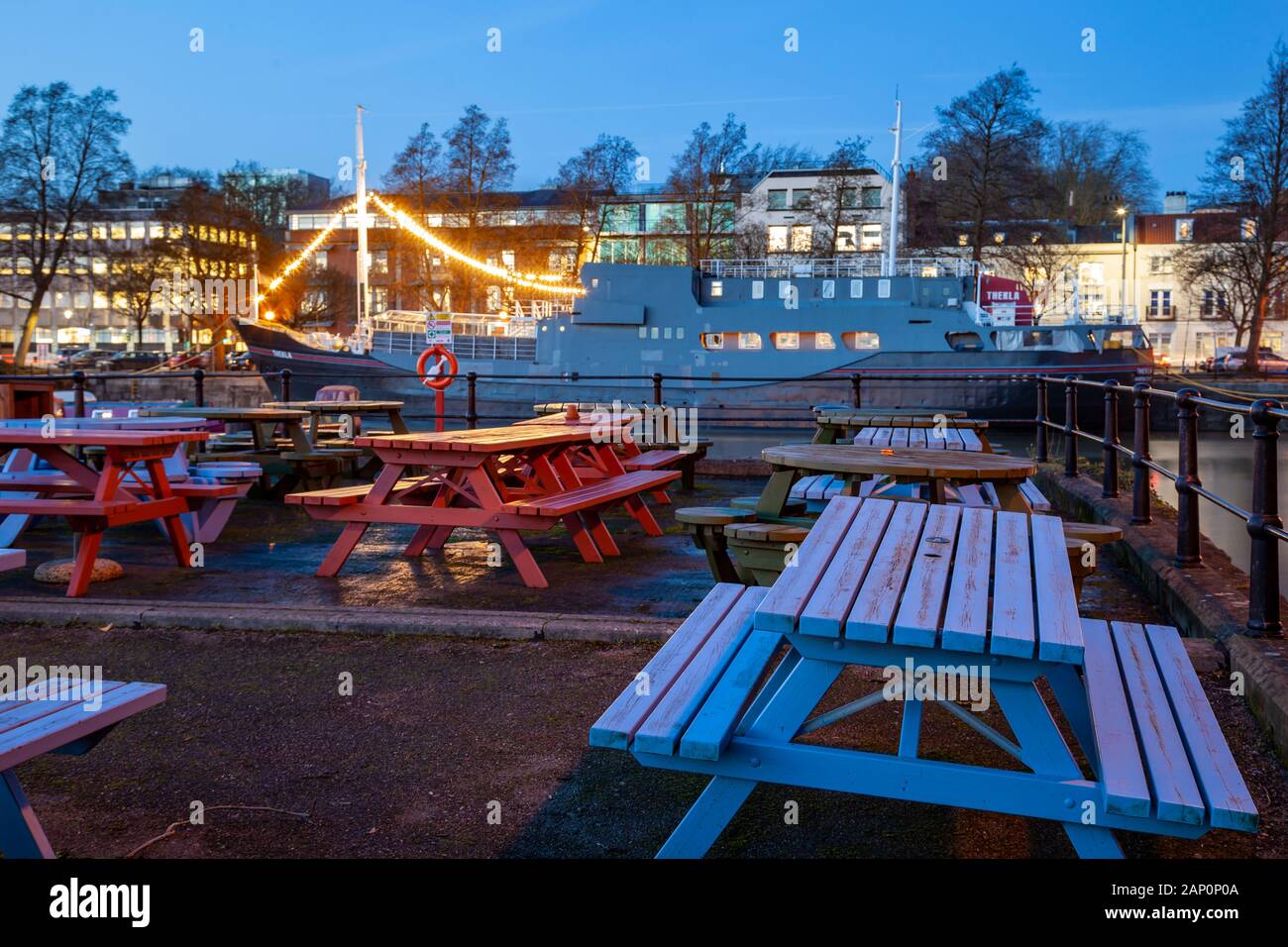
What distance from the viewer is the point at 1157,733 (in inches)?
90.3

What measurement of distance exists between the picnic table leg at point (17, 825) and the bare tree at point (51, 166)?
140 ft

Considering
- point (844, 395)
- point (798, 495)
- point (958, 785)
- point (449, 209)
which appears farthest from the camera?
point (449, 209)

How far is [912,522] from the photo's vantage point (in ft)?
10.2

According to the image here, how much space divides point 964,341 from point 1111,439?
22.5 metres

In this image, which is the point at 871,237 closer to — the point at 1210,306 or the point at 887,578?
the point at 1210,306

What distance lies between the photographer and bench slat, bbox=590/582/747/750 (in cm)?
221

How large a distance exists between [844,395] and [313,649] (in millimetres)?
27098

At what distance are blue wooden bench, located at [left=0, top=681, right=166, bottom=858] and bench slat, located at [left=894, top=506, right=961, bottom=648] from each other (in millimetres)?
1553

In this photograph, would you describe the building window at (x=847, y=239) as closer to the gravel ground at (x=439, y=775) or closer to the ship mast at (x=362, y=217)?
the ship mast at (x=362, y=217)

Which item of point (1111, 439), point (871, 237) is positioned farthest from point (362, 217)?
point (1111, 439)

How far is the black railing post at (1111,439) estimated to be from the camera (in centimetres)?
729

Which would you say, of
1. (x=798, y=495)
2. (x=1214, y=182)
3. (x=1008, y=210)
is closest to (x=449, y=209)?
(x=1008, y=210)

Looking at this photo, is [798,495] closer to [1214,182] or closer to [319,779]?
[319,779]
